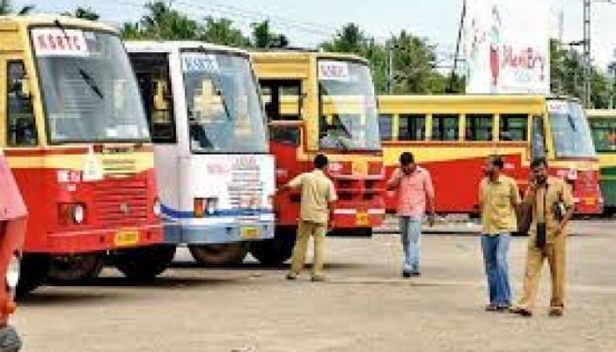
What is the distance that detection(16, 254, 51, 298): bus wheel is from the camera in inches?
688

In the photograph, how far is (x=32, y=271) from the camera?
17.6 meters

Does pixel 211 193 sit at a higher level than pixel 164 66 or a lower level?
lower

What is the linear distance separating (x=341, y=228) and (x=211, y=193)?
4482 mm

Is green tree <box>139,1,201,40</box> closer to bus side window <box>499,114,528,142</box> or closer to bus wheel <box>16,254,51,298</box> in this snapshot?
bus side window <box>499,114,528,142</box>

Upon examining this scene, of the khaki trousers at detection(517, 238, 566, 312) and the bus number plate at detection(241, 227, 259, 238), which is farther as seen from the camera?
the bus number plate at detection(241, 227, 259, 238)

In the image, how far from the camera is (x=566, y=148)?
115 feet

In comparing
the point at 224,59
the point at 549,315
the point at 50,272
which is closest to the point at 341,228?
the point at 224,59

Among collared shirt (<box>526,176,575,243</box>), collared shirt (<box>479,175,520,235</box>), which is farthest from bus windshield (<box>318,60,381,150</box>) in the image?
collared shirt (<box>526,176,575,243</box>)

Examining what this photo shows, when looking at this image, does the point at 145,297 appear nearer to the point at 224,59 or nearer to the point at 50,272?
the point at 50,272

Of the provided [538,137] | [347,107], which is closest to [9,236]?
[347,107]

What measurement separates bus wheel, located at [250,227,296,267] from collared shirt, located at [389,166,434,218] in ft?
7.83

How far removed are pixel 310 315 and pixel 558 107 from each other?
19.7 metres

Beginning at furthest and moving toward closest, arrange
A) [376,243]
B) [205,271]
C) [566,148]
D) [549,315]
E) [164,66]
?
1. [566,148]
2. [376,243]
3. [205,271]
4. [164,66]
5. [549,315]

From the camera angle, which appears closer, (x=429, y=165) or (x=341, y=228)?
(x=341, y=228)
